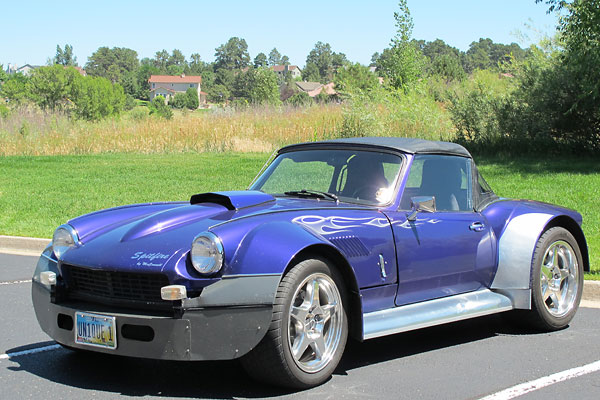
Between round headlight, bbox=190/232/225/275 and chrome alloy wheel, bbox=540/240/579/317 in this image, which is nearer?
round headlight, bbox=190/232/225/275

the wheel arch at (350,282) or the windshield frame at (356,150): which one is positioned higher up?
the windshield frame at (356,150)

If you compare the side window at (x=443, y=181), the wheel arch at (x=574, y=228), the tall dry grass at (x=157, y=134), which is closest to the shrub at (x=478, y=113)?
the tall dry grass at (x=157, y=134)

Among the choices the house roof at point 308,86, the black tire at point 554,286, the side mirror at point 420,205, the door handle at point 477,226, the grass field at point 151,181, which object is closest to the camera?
the side mirror at point 420,205

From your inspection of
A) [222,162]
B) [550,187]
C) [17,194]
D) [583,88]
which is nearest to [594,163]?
[583,88]

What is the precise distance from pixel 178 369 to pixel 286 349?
104cm

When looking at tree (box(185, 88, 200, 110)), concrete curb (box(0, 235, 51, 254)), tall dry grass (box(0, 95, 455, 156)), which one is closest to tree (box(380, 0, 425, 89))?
tall dry grass (box(0, 95, 455, 156))

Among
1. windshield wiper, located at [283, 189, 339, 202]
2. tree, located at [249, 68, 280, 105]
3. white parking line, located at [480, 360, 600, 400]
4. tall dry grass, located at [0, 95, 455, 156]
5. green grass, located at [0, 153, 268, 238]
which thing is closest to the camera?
white parking line, located at [480, 360, 600, 400]

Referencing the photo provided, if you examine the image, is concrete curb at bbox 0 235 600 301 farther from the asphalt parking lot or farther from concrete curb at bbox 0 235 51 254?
the asphalt parking lot

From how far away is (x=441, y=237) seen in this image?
5.15 m

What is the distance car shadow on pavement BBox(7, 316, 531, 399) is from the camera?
4270 millimetres

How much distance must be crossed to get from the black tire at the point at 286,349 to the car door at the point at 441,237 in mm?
769

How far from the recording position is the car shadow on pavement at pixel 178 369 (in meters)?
4.27

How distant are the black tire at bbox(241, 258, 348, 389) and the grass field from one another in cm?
469

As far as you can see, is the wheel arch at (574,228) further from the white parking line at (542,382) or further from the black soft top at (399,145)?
the white parking line at (542,382)
